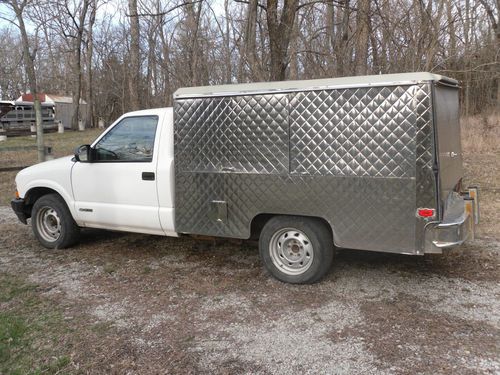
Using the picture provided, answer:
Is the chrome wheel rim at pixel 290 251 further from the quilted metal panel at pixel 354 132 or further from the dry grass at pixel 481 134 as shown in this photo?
the dry grass at pixel 481 134

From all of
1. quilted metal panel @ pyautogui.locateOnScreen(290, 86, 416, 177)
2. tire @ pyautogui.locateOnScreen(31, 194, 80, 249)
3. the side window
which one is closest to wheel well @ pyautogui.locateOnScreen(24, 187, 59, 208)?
tire @ pyautogui.locateOnScreen(31, 194, 80, 249)

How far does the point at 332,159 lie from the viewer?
15.2 feet

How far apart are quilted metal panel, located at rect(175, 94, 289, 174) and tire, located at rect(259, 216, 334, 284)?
23.2 inches

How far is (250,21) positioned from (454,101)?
19.1 ft

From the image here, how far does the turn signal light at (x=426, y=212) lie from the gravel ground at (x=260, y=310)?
0.86 m

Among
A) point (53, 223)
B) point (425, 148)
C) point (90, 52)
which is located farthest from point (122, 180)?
point (90, 52)

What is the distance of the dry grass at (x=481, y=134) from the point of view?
48.6 ft

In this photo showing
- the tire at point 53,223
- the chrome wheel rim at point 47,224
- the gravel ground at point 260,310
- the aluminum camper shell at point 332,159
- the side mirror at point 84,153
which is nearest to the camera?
the gravel ground at point 260,310

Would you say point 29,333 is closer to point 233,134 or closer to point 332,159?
point 233,134

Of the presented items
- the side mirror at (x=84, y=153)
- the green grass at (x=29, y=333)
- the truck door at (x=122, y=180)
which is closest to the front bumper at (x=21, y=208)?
the truck door at (x=122, y=180)

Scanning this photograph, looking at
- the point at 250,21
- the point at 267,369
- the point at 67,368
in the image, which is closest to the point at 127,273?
the point at 67,368

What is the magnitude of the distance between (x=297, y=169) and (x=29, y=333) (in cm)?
284

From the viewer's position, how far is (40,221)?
6691 mm

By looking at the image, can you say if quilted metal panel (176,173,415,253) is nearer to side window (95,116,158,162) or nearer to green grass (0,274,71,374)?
side window (95,116,158,162)
